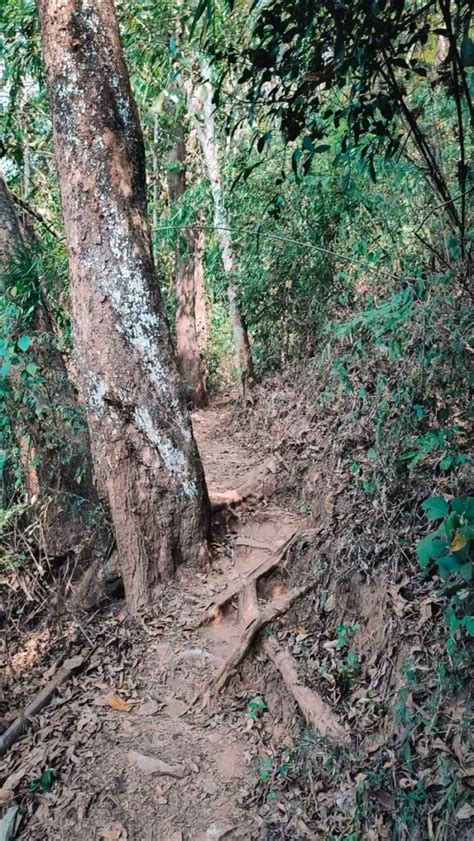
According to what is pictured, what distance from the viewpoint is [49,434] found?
4.76 m

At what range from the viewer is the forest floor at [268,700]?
7.96 feet

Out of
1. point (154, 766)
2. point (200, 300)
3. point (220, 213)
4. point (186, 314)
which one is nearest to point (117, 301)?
point (154, 766)

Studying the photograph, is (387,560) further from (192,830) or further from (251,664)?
(192,830)

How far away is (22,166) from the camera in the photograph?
8883mm

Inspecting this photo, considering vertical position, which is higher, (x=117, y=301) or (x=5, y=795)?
(x=117, y=301)

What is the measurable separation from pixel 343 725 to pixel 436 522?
1.14 m

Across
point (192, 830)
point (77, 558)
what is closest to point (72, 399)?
point (77, 558)

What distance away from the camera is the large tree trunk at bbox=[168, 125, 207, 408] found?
10320 millimetres

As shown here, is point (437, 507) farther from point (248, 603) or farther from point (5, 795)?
point (5, 795)

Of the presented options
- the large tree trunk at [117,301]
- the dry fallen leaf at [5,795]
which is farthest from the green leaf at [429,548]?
the large tree trunk at [117,301]

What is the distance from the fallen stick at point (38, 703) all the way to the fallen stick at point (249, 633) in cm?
102

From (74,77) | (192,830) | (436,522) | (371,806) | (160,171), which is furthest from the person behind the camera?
(160,171)

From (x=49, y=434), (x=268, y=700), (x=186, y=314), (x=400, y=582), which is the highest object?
(x=186, y=314)

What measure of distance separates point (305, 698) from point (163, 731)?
913mm
